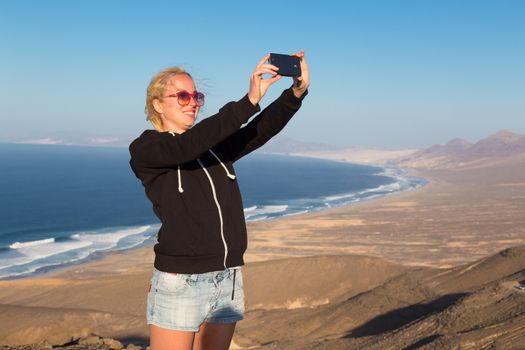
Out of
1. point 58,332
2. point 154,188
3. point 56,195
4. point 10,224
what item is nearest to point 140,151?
point 154,188

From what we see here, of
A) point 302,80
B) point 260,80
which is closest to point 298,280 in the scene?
point 302,80

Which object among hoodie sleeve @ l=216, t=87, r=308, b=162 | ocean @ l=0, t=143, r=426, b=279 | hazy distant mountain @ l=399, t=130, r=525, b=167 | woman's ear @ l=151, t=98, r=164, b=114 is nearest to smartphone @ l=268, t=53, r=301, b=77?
hoodie sleeve @ l=216, t=87, r=308, b=162

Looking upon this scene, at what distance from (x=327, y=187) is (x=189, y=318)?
88.2 metres

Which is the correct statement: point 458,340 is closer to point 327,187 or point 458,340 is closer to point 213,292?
point 213,292

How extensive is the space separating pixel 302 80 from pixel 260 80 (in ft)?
1.44

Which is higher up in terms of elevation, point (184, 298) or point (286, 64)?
point (286, 64)

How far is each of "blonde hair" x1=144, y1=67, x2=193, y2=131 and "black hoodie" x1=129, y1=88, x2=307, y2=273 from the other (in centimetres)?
20

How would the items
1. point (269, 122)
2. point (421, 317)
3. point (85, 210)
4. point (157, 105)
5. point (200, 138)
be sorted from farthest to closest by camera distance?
1. point (85, 210)
2. point (421, 317)
3. point (269, 122)
4. point (157, 105)
5. point (200, 138)

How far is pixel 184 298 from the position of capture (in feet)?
8.54

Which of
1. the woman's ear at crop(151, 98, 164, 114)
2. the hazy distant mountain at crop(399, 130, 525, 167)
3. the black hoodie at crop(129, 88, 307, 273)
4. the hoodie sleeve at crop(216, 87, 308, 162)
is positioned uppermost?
the woman's ear at crop(151, 98, 164, 114)

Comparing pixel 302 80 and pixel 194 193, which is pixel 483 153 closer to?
pixel 302 80

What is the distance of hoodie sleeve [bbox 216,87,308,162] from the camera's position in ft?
9.74

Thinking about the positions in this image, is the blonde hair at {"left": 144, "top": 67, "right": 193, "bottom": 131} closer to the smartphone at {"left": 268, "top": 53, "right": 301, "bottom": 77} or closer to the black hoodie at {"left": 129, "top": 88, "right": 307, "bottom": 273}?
the black hoodie at {"left": 129, "top": 88, "right": 307, "bottom": 273}

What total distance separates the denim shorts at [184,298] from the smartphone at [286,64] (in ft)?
3.18
